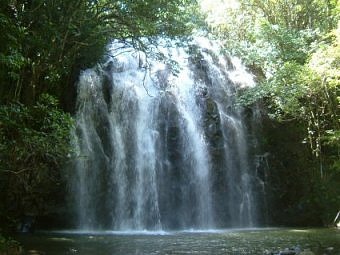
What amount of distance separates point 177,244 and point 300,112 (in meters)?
9.14

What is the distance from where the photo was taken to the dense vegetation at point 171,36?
9641 millimetres

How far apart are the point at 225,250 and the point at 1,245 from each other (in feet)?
14.6

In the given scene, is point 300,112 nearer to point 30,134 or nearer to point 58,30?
point 58,30

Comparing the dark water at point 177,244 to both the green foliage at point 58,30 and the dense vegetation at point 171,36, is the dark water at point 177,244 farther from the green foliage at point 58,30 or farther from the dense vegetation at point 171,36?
the green foliage at point 58,30

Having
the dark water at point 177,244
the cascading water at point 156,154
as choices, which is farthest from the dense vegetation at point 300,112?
the dark water at point 177,244

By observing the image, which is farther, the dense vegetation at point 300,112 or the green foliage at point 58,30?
the dense vegetation at point 300,112

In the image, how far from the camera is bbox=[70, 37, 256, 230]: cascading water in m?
15.4

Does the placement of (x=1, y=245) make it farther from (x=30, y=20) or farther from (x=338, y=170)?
(x=338, y=170)

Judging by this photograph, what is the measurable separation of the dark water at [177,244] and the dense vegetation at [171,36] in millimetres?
1825

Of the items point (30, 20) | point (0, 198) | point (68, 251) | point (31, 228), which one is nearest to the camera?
point (68, 251)

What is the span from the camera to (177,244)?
1065 cm

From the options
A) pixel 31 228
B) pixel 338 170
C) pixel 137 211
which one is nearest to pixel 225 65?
pixel 338 170

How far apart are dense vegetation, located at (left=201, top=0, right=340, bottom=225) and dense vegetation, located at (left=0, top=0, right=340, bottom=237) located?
4 cm

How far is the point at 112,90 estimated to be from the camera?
1706 cm
